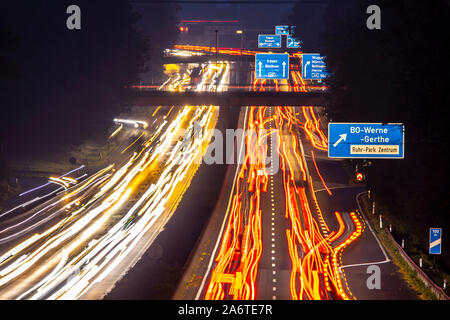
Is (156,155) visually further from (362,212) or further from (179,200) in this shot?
(362,212)

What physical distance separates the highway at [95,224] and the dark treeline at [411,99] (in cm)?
1415

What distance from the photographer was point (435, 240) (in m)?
21.8

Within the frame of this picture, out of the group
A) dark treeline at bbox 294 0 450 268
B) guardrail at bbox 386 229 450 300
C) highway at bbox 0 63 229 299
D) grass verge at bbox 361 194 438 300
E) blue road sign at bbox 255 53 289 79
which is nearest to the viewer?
guardrail at bbox 386 229 450 300

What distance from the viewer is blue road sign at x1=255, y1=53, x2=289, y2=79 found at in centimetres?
4838

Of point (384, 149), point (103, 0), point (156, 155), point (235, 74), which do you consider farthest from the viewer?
point (235, 74)

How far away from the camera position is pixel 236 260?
95.0 ft

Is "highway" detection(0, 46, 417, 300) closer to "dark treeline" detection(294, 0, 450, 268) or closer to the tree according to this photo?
"dark treeline" detection(294, 0, 450, 268)

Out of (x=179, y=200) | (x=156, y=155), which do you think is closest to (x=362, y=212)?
(x=179, y=200)

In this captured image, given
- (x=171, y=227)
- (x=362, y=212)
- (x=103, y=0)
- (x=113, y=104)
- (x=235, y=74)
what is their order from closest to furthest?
(x=171, y=227) → (x=362, y=212) → (x=113, y=104) → (x=103, y=0) → (x=235, y=74)

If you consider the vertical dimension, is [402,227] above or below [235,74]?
below

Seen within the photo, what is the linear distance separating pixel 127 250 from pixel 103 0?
45.1m

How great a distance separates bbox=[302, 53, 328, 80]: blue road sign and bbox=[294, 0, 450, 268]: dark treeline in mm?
3502

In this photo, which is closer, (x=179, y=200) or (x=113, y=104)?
(x=179, y=200)

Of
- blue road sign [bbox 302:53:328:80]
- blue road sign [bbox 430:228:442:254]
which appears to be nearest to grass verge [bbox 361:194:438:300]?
blue road sign [bbox 430:228:442:254]
